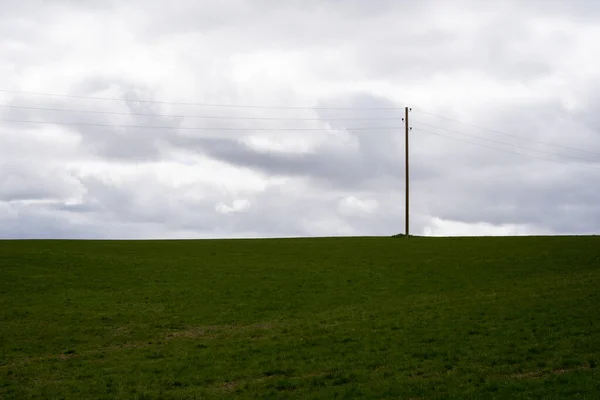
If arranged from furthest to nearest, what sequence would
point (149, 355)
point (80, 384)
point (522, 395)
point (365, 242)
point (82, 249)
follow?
point (365, 242)
point (82, 249)
point (149, 355)
point (80, 384)
point (522, 395)

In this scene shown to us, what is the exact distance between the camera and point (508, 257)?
6372 centimetres

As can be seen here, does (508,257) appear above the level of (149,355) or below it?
above

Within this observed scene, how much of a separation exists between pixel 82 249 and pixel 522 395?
210 feet

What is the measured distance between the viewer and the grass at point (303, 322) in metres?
23.9

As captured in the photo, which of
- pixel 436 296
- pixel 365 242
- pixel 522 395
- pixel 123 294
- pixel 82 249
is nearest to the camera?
pixel 522 395

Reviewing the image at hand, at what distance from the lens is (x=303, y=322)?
38.5 metres

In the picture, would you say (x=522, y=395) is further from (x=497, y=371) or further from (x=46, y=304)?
(x=46, y=304)

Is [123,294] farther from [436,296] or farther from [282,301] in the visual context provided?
[436,296]

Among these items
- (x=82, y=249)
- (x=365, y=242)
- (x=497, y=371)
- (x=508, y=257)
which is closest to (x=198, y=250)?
(x=82, y=249)

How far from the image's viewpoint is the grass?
23.9 metres

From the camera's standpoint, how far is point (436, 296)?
4491cm

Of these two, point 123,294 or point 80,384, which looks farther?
point 123,294

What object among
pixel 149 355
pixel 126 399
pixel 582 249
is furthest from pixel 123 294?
pixel 582 249

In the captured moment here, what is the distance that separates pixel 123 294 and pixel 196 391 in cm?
2823
